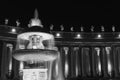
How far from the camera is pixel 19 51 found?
23.5 m

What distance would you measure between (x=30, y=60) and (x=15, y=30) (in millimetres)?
32527

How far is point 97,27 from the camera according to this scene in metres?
64.0

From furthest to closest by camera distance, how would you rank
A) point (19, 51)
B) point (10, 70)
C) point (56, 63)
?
point (56, 63), point (10, 70), point (19, 51)

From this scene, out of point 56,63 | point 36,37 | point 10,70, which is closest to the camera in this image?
point 36,37

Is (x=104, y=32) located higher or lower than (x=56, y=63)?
higher

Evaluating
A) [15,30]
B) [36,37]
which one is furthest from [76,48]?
[36,37]

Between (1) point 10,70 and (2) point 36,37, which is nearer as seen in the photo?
(2) point 36,37

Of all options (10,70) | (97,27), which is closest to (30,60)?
(10,70)

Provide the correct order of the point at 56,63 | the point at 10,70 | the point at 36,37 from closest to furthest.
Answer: the point at 36,37 → the point at 10,70 → the point at 56,63

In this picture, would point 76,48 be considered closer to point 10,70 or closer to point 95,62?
point 95,62

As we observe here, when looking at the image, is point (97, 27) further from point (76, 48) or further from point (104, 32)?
point (76, 48)

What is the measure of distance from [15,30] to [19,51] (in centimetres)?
3352

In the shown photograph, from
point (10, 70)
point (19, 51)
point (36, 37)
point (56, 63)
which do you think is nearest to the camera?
point (19, 51)

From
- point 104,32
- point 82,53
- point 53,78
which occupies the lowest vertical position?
point 53,78
